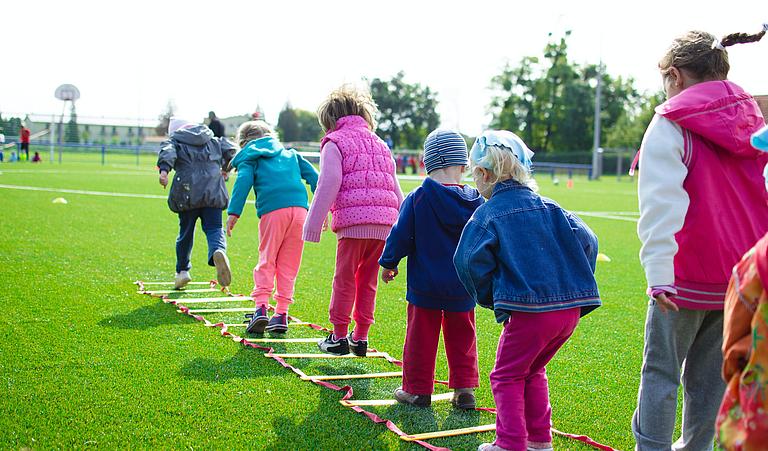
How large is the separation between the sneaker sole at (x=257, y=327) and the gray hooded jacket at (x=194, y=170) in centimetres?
195

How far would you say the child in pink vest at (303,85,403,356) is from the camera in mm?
5156

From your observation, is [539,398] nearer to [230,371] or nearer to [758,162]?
[758,162]

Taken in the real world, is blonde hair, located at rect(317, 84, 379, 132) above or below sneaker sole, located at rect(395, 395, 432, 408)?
above

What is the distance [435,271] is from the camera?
163 inches

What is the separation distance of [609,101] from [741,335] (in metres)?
74.4

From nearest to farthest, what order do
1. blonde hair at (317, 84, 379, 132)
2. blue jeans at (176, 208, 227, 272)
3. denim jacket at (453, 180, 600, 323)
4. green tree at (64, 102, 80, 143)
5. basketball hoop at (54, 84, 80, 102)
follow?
denim jacket at (453, 180, 600, 323), blonde hair at (317, 84, 379, 132), blue jeans at (176, 208, 227, 272), basketball hoop at (54, 84, 80, 102), green tree at (64, 102, 80, 143)

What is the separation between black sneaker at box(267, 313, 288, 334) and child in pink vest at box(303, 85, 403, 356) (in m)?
0.61

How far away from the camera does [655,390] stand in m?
3.09

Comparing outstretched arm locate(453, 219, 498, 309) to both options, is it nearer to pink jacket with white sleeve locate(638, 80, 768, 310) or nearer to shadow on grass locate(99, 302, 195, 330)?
pink jacket with white sleeve locate(638, 80, 768, 310)

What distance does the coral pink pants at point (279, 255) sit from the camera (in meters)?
5.93

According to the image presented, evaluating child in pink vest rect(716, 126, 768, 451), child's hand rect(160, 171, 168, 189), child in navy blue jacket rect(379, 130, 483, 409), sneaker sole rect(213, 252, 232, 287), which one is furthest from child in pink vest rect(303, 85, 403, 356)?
child in pink vest rect(716, 126, 768, 451)

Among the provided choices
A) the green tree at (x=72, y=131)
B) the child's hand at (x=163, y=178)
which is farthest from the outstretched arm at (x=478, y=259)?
the green tree at (x=72, y=131)

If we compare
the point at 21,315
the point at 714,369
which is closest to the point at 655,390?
the point at 714,369

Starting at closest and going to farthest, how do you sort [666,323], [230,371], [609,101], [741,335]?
[741,335] < [666,323] < [230,371] < [609,101]
